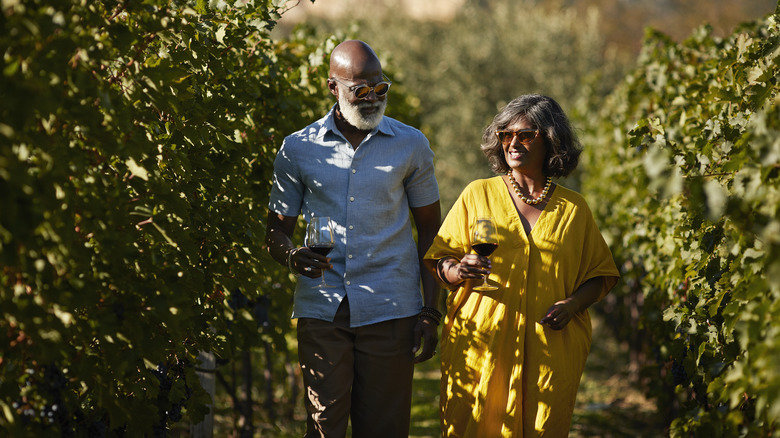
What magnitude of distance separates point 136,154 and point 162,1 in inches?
33.6

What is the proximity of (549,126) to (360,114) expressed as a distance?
81cm

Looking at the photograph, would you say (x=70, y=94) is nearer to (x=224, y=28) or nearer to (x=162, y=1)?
(x=162, y=1)

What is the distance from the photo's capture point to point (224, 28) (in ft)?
11.2

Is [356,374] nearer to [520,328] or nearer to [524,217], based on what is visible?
[520,328]

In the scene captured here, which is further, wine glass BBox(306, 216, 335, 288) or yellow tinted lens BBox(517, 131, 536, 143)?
yellow tinted lens BBox(517, 131, 536, 143)

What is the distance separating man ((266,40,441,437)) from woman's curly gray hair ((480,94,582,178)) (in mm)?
418

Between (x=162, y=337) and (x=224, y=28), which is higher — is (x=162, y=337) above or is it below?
below

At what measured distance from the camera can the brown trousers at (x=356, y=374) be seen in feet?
10.8

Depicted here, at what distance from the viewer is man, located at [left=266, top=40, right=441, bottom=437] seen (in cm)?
332

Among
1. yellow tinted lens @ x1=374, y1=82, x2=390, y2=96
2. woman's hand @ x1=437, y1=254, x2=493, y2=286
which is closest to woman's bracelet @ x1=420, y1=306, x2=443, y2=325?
woman's hand @ x1=437, y1=254, x2=493, y2=286

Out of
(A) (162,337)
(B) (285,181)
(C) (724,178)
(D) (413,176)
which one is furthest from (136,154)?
(C) (724,178)

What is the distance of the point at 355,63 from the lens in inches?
131

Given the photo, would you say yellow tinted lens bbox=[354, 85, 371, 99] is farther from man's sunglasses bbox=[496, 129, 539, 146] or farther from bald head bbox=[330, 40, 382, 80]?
man's sunglasses bbox=[496, 129, 539, 146]

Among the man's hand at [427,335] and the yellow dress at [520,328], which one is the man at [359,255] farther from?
the yellow dress at [520,328]
